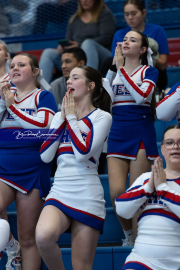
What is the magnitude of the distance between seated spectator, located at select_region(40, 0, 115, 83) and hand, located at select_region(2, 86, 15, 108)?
208 centimetres

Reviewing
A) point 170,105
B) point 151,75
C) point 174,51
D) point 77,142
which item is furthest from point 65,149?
→ point 174,51

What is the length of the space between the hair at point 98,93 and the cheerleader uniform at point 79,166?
15 cm

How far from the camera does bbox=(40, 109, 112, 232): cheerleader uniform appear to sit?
2.20 metres

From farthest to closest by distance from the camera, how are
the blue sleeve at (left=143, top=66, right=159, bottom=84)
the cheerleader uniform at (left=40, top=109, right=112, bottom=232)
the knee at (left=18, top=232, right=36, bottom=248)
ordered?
1. the blue sleeve at (left=143, top=66, right=159, bottom=84)
2. the knee at (left=18, top=232, right=36, bottom=248)
3. the cheerleader uniform at (left=40, top=109, right=112, bottom=232)

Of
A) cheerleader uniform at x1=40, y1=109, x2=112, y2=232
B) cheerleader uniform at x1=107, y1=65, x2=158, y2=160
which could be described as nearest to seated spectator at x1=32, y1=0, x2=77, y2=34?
cheerleader uniform at x1=107, y1=65, x2=158, y2=160

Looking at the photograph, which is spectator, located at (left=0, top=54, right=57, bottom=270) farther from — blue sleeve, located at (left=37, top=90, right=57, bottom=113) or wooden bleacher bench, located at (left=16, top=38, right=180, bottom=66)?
wooden bleacher bench, located at (left=16, top=38, right=180, bottom=66)

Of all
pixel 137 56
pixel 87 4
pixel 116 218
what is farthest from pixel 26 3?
pixel 116 218

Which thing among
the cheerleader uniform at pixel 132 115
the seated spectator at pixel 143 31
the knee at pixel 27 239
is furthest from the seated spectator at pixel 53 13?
the knee at pixel 27 239

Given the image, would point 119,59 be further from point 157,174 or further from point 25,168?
point 157,174

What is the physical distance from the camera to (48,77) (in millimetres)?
4660

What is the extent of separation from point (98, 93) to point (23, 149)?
0.54 metres

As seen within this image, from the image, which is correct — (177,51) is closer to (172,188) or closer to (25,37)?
(25,37)

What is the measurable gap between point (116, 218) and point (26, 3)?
3.81 m

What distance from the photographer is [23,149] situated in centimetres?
254
